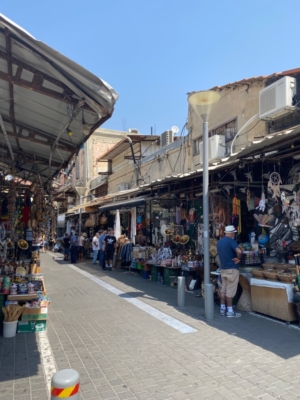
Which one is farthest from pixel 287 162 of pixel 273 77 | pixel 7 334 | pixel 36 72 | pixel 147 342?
pixel 7 334

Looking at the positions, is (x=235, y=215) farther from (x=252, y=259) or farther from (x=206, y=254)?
(x=206, y=254)

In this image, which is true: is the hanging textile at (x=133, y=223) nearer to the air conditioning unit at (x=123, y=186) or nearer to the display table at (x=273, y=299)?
the air conditioning unit at (x=123, y=186)

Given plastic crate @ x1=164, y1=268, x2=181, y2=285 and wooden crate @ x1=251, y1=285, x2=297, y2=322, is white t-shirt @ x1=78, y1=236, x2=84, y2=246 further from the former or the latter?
wooden crate @ x1=251, y1=285, x2=297, y2=322

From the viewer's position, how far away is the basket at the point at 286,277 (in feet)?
20.2

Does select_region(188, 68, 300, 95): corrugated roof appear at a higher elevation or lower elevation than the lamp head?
higher

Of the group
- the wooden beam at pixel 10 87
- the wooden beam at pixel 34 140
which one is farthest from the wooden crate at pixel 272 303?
the wooden beam at pixel 10 87

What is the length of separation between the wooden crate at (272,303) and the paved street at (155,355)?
23 cm

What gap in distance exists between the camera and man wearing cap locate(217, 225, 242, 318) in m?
6.92

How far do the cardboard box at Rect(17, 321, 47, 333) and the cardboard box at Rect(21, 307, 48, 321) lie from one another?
0.23 feet

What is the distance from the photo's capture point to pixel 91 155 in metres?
29.8

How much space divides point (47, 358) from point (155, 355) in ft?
5.09

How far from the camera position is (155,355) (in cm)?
495

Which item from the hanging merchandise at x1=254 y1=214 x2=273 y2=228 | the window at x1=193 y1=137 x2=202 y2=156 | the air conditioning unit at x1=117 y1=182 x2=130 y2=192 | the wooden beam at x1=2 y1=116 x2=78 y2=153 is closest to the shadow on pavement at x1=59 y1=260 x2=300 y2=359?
the hanging merchandise at x1=254 y1=214 x2=273 y2=228

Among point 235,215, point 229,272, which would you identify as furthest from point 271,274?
point 235,215
